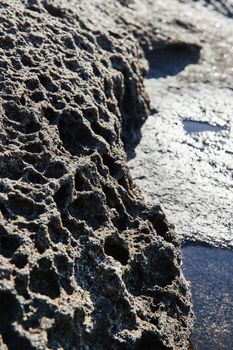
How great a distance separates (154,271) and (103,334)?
50 cm

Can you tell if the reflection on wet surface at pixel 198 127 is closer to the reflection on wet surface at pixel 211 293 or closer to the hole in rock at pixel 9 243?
the reflection on wet surface at pixel 211 293

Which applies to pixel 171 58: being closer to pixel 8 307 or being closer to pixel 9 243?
pixel 9 243

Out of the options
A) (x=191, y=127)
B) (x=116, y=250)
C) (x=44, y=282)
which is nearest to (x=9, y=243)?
(x=44, y=282)

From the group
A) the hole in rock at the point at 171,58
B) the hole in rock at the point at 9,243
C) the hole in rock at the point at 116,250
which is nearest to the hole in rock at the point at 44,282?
the hole in rock at the point at 9,243

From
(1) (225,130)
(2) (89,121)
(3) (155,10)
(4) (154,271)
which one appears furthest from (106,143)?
(3) (155,10)

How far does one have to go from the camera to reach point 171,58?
5.59 metres

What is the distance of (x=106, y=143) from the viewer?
3305 millimetres

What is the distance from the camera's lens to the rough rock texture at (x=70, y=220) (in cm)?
246

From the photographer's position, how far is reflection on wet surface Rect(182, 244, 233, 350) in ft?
9.60

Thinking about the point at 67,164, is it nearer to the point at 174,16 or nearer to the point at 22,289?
the point at 22,289

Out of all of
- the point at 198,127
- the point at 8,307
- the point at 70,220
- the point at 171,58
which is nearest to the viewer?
the point at 8,307

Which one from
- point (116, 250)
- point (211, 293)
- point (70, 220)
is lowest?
point (211, 293)

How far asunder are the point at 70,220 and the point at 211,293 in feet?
2.71

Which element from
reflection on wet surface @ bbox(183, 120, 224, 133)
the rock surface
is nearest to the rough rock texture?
the rock surface
